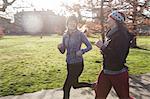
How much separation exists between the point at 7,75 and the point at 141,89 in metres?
5.09

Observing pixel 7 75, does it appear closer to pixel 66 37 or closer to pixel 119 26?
pixel 66 37

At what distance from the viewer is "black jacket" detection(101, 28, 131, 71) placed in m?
Answer: 4.66

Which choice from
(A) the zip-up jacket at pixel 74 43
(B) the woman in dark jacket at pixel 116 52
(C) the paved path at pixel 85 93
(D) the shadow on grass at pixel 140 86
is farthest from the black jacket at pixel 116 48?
(D) the shadow on grass at pixel 140 86

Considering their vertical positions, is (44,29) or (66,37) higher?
(66,37)

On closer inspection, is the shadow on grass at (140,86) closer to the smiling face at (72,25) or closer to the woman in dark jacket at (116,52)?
the smiling face at (72,25)

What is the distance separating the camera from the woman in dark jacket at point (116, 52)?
4.67 m

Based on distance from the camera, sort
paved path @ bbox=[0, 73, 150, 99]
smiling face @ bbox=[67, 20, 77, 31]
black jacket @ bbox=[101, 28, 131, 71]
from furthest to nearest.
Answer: paved path @ bbox=[0, 73, 150, 99], smiling face @ bbox=[67, 20, 77, 31], black jacket @ bbox=[101, 28, 131, 71]

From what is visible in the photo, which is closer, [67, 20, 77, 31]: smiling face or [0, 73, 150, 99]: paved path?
[67, 20, 77, 31]: smiling face

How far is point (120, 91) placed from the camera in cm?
479

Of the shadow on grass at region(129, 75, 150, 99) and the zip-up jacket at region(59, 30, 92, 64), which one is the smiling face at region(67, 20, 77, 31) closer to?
the zip-up jacket at region(59, 30, 92, 64)

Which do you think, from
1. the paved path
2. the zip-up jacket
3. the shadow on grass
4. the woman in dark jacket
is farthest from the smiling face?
the shadow on grass

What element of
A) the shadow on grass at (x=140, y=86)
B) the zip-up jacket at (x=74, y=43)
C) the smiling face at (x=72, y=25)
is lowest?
the shadow on grass at (x=140, y=86)

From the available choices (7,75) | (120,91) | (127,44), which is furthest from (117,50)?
(7,75)

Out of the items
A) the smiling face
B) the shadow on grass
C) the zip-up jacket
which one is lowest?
the shadow on grass
